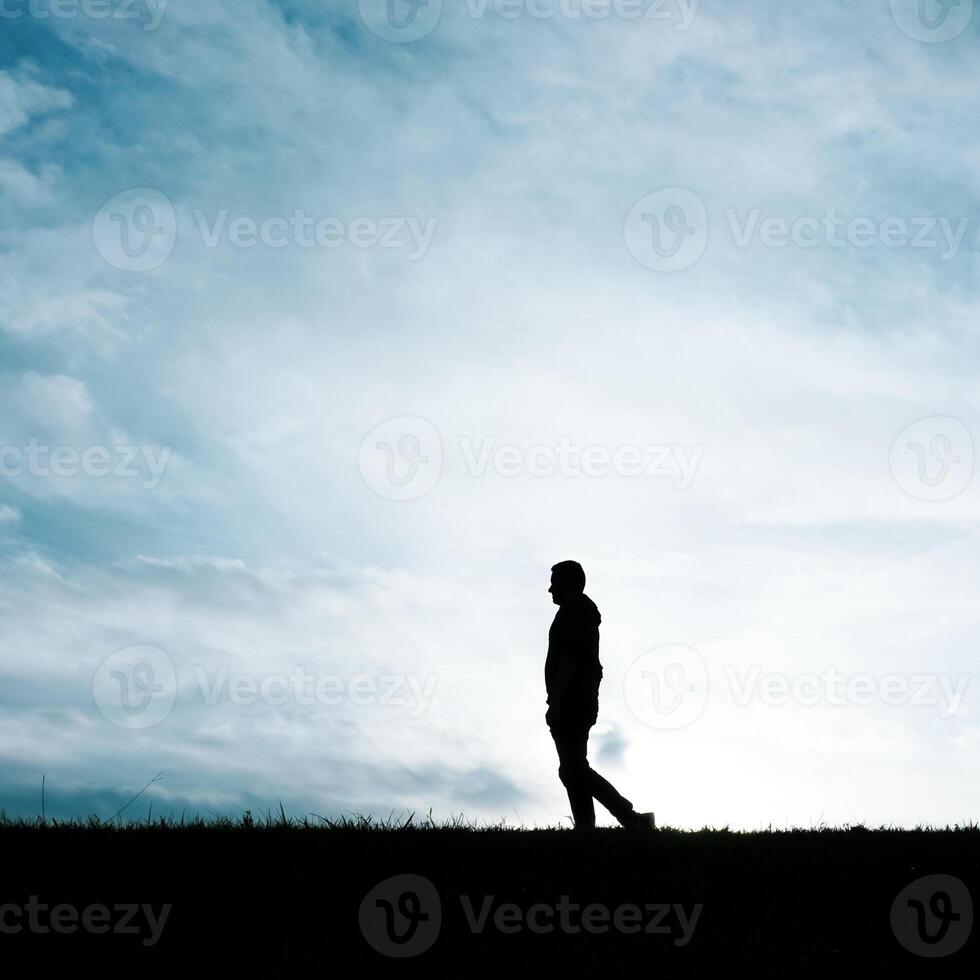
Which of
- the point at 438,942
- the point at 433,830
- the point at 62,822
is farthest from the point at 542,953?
the point at 62,822

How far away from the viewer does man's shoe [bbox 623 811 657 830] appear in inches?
375

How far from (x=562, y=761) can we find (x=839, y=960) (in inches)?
164

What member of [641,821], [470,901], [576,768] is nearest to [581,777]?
[576,768]

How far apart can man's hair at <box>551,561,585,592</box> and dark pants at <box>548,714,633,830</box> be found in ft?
4.54

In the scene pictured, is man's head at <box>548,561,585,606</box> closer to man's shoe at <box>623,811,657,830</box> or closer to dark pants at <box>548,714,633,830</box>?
dark pants at <box>548,714,633,830</box>

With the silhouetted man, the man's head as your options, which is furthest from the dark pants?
the man's head

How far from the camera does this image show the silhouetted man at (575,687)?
33.0ft

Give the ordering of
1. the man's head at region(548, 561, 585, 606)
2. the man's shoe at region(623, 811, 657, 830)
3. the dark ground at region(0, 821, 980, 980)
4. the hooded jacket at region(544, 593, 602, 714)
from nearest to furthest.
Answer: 1. the dark ground at region(0, 821, 980, 980)
2. the man's shoe at region(623, 811, 657, 830)
3. the hooded jacket at region(544, 593, 602, 714)
4. the man's head at region(548, 561, 585, 606)

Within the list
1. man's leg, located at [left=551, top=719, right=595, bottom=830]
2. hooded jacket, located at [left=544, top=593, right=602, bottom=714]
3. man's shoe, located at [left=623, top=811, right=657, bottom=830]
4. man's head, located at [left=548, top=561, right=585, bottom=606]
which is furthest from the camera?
man's head, located at [left=548, top=561, right=585, bottom=606]

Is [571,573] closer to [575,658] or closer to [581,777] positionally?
[575,658]

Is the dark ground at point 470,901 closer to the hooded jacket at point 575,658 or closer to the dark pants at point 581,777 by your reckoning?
the dark pants at point 581,777

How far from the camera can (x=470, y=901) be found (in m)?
7.06

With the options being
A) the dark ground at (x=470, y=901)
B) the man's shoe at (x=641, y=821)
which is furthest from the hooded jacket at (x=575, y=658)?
the dark ground at (x=470, y=901)

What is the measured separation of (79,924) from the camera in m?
6.73
